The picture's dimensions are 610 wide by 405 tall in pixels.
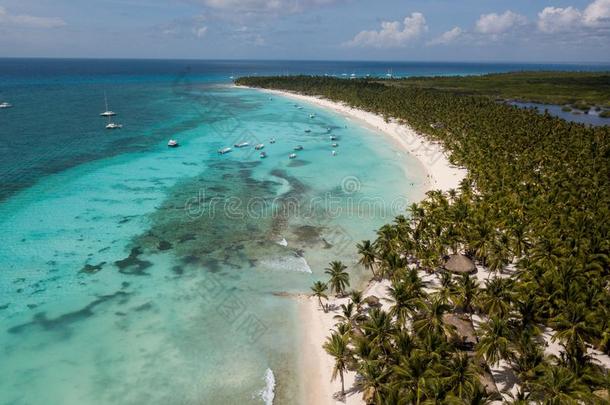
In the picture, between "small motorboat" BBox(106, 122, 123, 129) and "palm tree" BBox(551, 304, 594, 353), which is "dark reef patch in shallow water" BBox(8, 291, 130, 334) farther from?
"small motorboat" BBox(106, 122, 123, 129)

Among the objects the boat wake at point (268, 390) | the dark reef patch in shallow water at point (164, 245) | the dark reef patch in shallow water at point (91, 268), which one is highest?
the dark reef patch in shallow water at point (164, 245)

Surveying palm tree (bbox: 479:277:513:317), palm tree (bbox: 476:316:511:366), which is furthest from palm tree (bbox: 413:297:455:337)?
palm tree (bbox: 479:277:513:317)

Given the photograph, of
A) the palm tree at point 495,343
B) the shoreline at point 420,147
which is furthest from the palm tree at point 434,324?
the shoreline at point 420,147

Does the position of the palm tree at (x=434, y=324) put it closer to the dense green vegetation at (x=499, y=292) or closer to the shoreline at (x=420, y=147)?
the dense green vegetation at (x=499, y=292)

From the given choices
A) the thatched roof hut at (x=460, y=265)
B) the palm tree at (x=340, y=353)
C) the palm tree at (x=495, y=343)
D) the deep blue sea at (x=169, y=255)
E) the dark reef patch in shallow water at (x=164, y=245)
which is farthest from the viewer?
the dark reef patch in shallow water at (x=164, y=245)

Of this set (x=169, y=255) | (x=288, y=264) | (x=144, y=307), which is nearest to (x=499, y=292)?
(x=288, y=264)

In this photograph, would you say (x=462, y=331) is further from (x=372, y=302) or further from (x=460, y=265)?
(x=460, y=265)
